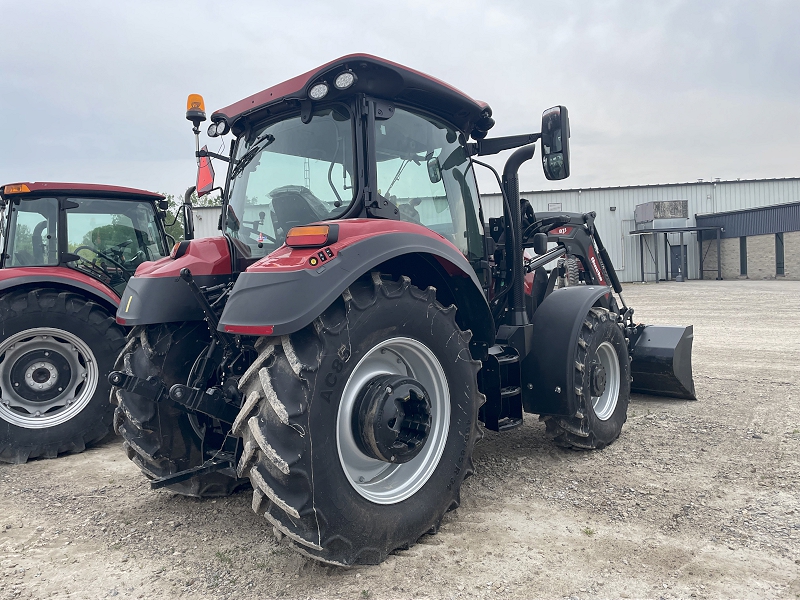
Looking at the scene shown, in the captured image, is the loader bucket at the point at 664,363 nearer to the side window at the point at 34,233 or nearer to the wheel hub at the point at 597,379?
the wheel hub at the point at 597,379

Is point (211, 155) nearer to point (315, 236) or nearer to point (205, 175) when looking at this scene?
point (205, 175)

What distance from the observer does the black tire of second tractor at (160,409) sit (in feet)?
10.8

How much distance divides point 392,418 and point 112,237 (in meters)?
4.67

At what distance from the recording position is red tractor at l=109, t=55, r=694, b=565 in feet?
8.14

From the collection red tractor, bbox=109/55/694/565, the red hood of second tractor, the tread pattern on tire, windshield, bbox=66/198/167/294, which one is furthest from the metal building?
the red hood of second tractor

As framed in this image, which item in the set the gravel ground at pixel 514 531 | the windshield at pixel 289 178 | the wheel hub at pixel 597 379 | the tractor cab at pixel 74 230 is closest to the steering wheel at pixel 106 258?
the tractor cab at pixel 74 230

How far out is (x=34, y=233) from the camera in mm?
5781

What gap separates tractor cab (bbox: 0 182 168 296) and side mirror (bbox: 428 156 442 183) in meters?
3.61

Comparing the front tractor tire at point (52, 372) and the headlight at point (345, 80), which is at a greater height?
the headlight at point (345, 80)

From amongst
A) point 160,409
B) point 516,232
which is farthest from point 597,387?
point 160,409

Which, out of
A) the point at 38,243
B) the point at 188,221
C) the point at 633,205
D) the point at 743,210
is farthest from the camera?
the point at 633,205

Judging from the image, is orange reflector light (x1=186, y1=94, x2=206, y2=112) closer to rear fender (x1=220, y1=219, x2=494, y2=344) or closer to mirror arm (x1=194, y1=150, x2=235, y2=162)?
mirror arm (x1=194, y1=150, x2=235, y2=162)

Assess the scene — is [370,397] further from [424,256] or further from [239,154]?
[239,154]

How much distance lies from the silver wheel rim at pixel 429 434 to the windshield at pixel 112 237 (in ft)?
13.1
